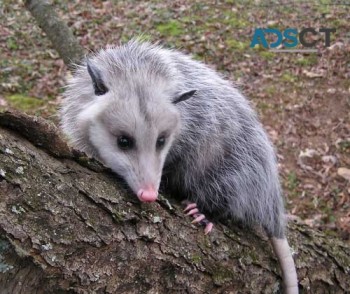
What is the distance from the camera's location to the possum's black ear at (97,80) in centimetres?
164

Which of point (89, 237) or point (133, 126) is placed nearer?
point (89, 237)

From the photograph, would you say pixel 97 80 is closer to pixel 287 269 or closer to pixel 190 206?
pixel 190 206

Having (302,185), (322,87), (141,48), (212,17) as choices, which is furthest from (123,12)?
(141,48)

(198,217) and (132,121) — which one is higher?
(132,121)

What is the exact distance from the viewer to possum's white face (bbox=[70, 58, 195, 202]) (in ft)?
5.13

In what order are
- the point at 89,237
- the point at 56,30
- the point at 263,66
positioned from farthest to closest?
the point at 263,66, the point at 56,30, the point at 89,237

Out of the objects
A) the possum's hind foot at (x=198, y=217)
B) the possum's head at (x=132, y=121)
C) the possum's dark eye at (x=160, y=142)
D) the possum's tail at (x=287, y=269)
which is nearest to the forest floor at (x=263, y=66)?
the possum's head at (x=132, y=121)

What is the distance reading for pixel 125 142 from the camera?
5.24 feet

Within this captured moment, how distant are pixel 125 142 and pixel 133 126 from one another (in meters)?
0.06

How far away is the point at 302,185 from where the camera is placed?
3857 millimetres

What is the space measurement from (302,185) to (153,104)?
2506 mm

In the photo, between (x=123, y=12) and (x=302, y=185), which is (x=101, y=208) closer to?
(x=302, y=185)

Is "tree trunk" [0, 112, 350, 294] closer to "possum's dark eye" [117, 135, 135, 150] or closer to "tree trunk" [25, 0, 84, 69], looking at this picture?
"possum's dark eye" [117, 135, 135, 150]

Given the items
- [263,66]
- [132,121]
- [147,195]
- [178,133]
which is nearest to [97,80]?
[132,121]
